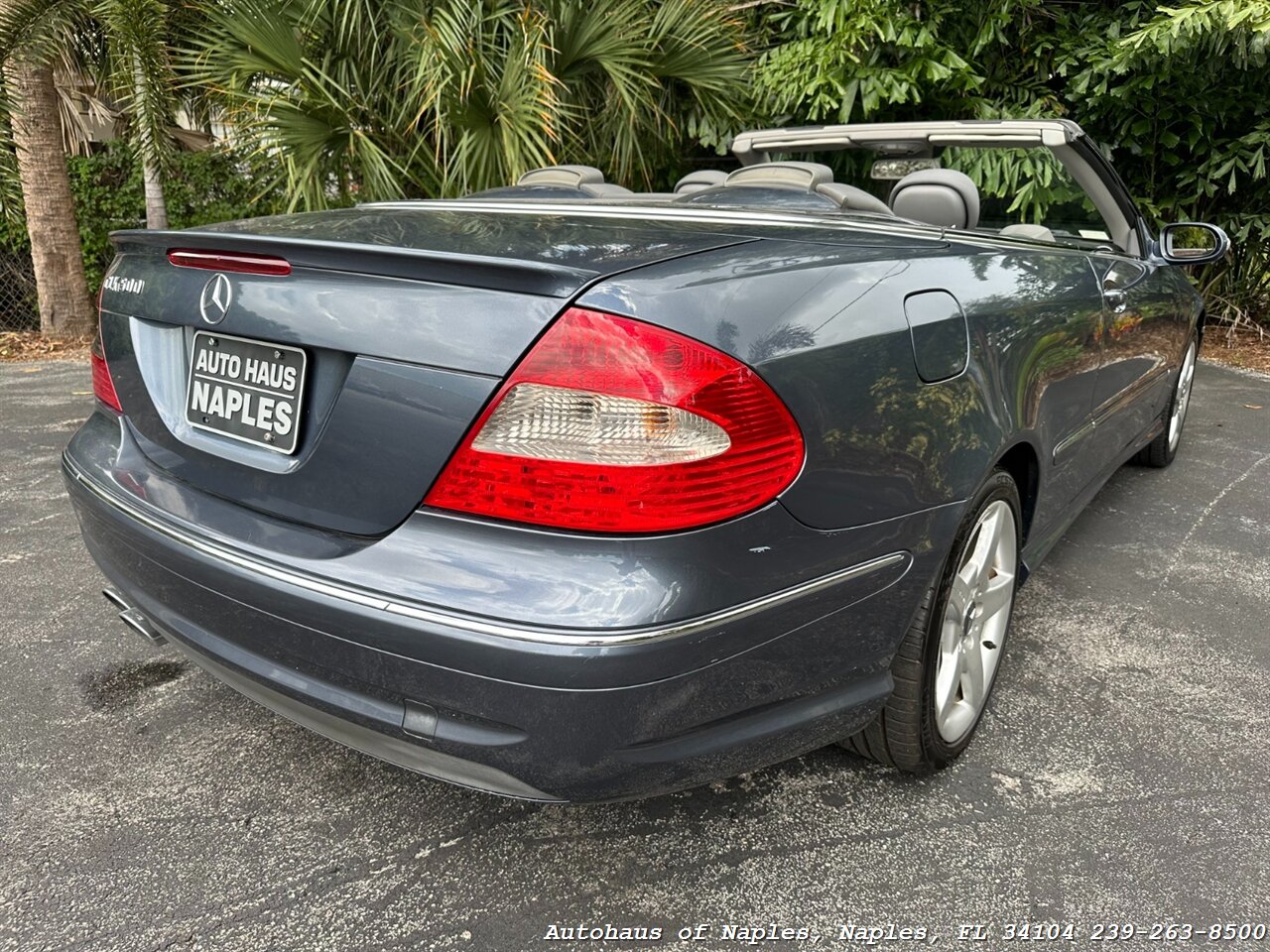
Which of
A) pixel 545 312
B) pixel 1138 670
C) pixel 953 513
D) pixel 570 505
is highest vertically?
pixel 545 312

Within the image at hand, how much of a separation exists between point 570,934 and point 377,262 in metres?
1.18

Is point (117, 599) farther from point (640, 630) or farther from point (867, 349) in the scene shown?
point (867, 349)

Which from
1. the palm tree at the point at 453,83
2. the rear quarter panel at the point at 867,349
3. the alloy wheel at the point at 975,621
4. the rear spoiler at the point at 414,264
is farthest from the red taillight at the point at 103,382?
the palm tree at the point at 453,83

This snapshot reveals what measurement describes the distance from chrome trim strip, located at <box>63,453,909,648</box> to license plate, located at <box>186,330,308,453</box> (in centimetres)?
20

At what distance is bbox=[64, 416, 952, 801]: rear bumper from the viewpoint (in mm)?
1331

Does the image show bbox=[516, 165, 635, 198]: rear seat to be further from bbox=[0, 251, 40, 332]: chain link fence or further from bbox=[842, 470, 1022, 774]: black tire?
bbox=[0, 251, 40, 332]: chain link fence

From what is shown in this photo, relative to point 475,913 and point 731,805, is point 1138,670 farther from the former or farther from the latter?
point 475,913

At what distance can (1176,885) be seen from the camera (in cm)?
174

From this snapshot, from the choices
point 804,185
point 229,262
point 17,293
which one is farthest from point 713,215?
point 17,293

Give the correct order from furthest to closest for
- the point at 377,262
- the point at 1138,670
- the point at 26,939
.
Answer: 1. the point at 1138,670
2. the point at 26,939
3. the point at 377,262

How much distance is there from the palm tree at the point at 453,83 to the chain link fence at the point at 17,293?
307 centimetres

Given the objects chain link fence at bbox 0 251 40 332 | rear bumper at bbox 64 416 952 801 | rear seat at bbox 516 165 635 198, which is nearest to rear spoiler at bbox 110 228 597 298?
rear bumper at bbox 64 416 952 801

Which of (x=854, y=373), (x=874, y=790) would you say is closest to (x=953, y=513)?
(x=854, y=373)

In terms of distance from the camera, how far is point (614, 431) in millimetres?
1337
